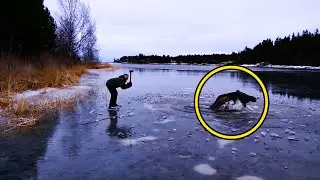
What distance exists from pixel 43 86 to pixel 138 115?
8.38 metres

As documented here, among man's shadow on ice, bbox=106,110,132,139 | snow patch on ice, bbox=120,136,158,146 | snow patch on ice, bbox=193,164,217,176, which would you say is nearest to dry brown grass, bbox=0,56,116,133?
man's shadow on ice, bbox=106,110,132,139

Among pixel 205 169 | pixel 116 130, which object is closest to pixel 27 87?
pixel 116 130

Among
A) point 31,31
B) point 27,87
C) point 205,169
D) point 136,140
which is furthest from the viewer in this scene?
point 31,31

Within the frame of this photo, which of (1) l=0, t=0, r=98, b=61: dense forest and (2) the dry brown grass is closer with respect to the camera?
(2) the dry brown grass

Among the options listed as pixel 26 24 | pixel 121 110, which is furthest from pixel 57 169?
pixel 26 24

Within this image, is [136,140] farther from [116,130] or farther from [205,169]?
[205,169]

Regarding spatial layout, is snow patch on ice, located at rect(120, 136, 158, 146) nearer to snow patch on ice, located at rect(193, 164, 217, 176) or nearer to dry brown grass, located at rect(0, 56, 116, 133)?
snow patch on ice, located at rect(193, 164, 217, 176)

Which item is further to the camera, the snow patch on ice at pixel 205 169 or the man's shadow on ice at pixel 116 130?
the man's shadow on ice at pixel 116 130

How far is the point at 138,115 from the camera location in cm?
968

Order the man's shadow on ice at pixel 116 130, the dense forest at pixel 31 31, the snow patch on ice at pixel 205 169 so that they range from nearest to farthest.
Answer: the snow patch on ice at pixel 205 169 → the man's shadow on ice at pixel 116 130 → the dense forest at pixel 31 31

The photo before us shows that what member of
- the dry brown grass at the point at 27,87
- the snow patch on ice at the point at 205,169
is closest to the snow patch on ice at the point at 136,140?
the snow patch on ice at the point at 205,169

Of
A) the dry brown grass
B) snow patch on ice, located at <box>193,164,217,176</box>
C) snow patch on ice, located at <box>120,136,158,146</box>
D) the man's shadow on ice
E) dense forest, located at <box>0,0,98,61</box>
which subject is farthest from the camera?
dense forest, located at <box>0,0,98,61</box>

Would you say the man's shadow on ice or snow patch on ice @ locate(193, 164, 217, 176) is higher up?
snow patch on ice @ locate(193, 164, 217, 176)

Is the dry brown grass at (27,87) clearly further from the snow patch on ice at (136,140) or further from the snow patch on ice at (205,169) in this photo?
the snow patch on ice at (205,169)
